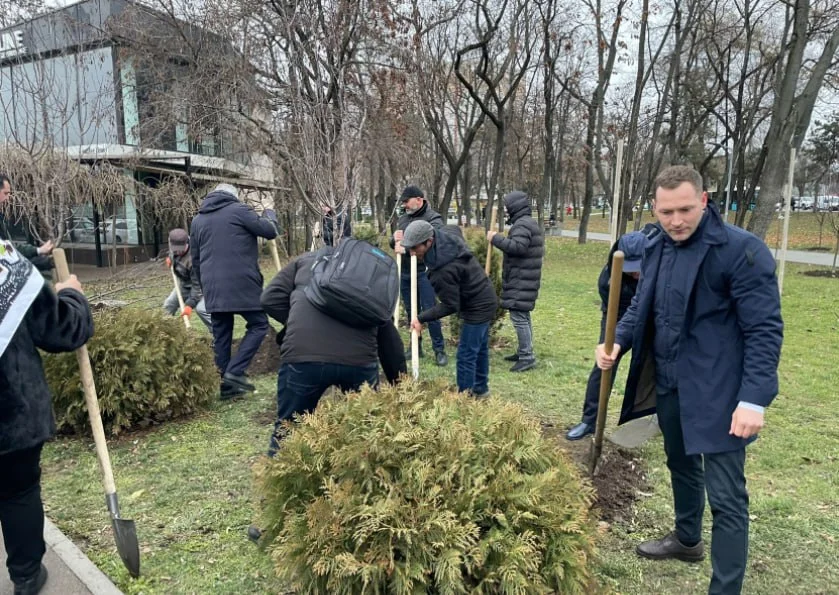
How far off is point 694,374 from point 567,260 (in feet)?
57.5

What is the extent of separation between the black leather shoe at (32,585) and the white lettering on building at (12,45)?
5284 mm

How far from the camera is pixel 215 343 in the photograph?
561 cm

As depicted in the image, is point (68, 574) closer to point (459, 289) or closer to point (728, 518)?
point (728, 518)

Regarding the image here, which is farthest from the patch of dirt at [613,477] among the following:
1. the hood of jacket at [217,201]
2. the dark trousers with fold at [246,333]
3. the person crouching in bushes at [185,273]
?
the person crouching in bushes at [185,273]

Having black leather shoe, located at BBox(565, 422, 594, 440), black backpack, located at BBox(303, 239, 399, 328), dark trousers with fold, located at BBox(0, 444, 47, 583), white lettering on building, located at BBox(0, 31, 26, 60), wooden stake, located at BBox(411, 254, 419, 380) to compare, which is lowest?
black leather shoe, located at BBox(565, 422, 594, 440)

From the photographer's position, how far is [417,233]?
4.34 metres

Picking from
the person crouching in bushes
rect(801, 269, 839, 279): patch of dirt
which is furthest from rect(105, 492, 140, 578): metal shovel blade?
rect(801, 269, 839, 279): patch of dirt

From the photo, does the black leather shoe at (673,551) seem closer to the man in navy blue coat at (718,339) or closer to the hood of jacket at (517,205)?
the man in navy blue coat at (718,339)

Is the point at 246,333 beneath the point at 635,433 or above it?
above

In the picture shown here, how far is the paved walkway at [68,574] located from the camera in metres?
2.75

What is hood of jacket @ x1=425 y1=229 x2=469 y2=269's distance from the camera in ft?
15.2

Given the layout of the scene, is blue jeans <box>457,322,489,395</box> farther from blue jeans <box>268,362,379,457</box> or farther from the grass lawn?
blue jeans <box>268,362,379,457</box>

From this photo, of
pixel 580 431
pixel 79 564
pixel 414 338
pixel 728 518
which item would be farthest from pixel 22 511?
pixel 580 431

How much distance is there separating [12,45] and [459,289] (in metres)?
5.14
